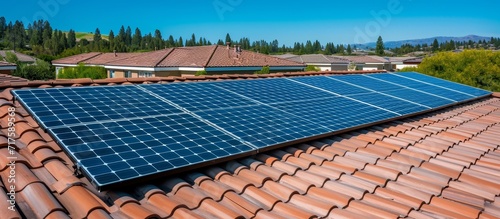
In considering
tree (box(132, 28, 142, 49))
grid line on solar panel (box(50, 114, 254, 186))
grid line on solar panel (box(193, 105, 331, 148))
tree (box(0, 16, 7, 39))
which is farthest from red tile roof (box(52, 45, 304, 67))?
tree (box(132, 28, 142, 49))

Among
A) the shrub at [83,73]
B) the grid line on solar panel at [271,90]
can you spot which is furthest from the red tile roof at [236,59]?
the grid line on solar panel at [271,90]

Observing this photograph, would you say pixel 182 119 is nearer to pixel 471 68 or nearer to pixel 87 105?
pixel 87 105

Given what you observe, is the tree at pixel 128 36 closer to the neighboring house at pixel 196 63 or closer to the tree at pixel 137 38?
the tree at pixel 137 38

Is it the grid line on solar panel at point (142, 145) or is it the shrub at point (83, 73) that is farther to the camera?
the shrub at point (83, 73)

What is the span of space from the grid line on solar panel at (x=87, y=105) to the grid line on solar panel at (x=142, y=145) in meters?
0.26

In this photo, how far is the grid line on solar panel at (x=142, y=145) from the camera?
4.09 metres

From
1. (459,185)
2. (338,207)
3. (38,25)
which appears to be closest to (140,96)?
(338,207)

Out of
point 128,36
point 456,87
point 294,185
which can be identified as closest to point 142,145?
point 294,185

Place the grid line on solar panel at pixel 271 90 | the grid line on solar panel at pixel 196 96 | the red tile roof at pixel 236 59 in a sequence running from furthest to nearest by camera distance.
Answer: the red tile roof at pixel 236 59 → the grid line on solar panel at pixel 271 90 → the grid line on solar panel at pixel 196 96

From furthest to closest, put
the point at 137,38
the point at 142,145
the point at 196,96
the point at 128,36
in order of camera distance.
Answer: the point at 128,36 → the point at 137,38 → the point at 196,96 → the point at 142,145

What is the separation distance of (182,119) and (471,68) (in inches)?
1462

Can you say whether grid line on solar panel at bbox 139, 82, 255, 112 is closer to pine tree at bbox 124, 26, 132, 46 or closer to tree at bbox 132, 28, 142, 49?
tree at bbox 132, 28, 142, 49

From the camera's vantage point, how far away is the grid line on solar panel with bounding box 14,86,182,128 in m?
5.05

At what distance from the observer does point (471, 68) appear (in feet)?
115
